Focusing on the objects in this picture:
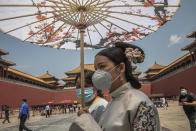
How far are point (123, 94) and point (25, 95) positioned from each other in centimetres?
2309

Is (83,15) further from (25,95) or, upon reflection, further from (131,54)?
(25,95)

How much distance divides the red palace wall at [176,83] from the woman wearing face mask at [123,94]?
63.6 feet

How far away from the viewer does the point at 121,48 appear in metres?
1.35

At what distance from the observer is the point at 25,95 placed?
22.0 metres

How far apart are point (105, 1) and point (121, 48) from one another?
1.66 metres

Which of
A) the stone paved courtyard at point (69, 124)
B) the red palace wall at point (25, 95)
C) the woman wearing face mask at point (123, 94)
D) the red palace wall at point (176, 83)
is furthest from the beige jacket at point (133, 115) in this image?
the red palace wall at point (176, 83)

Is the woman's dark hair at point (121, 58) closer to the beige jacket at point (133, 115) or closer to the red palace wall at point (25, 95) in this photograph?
the beige jacket at point (133, 115)

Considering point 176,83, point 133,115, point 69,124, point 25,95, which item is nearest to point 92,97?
point 133,115

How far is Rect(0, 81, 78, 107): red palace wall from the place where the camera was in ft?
58.7

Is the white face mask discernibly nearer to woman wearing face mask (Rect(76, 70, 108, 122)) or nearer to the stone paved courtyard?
woman wearing face mask (Rect(76, 70, 108, 122))

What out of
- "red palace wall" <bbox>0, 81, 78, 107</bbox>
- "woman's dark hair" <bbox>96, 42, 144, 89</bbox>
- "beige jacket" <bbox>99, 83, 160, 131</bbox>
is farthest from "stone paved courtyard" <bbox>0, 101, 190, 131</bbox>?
"red palace wall" <bbox>0, 81, 78, 107</bbox>

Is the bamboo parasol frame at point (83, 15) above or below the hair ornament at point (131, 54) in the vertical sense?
above

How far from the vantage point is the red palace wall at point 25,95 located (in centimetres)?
1788

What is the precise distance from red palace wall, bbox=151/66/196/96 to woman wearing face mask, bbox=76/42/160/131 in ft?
63.6
